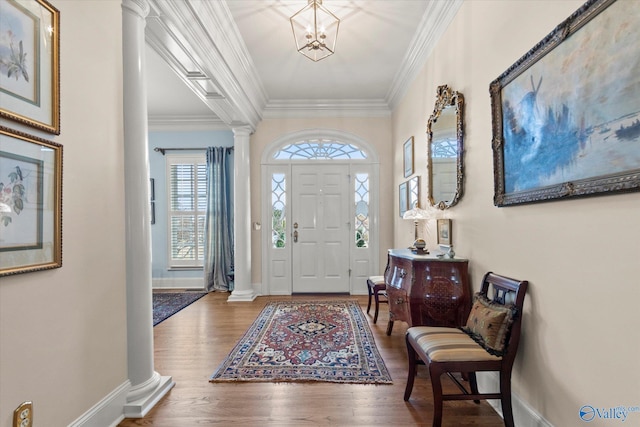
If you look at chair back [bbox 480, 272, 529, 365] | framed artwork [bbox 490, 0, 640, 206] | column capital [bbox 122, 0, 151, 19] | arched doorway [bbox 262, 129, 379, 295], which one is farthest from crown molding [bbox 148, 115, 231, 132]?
chair back [bbox 480, 272, 529, 365]

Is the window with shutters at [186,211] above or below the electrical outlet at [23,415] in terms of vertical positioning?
above

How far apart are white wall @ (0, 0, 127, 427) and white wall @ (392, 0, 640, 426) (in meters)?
2.35

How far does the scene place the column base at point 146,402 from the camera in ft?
6.61

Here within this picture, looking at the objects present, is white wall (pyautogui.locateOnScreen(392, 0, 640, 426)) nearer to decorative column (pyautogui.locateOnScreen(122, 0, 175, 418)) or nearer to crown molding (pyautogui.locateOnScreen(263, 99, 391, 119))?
decorative column (pyautogui.locateOnScreen(122, 0, 175, 418))

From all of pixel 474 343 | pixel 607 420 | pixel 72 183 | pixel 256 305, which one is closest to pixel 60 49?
pixel 72 183

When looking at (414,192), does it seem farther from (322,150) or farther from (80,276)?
(80,276)

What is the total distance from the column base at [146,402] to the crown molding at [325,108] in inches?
160

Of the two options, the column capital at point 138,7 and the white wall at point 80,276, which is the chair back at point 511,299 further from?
the column capital at point 138,7

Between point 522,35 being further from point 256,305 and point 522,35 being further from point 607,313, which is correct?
point 256,305

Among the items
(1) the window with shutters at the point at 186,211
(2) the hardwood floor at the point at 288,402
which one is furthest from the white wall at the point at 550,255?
(1) the window with shutters at the point at 186,211

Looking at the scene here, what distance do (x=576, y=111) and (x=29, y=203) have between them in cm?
237

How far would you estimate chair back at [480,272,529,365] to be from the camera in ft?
5.81

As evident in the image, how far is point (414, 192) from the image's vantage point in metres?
3.88

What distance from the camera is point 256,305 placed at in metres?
4.67
